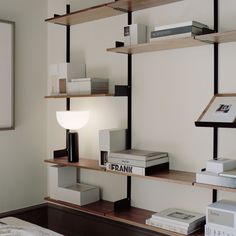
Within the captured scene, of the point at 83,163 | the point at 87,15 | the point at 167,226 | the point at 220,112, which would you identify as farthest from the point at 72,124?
the point at 220,112

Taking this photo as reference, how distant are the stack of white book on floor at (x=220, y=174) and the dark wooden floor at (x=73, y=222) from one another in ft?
1.65

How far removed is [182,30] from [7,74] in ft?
4.94

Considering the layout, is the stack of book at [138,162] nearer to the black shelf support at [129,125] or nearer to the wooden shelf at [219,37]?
the black shelf support at [129,125]

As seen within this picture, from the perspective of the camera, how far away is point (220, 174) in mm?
1959

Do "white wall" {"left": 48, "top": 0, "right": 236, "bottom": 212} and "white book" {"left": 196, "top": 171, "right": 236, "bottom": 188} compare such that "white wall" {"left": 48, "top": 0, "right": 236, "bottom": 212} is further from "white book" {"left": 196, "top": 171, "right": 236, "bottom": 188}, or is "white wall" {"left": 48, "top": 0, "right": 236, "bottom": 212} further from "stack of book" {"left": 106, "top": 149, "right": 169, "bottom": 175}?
"white book" {"left": 196, "top": 171, "right": 236, "bottom": 188}

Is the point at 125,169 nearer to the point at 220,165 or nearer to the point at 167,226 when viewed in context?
the point at 167,226

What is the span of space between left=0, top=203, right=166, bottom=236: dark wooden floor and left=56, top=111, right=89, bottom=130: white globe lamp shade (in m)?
0.62

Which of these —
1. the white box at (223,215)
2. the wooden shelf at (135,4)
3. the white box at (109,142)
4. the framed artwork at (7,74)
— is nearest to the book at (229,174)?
the white box at (223,215)

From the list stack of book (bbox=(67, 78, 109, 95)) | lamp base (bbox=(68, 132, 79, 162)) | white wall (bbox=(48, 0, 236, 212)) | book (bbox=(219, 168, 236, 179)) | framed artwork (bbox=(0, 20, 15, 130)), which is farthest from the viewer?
framed artwork (bbox=(0, 20, 15, 130))

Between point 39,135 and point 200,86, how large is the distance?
1.54m

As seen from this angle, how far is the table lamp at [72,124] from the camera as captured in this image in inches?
110

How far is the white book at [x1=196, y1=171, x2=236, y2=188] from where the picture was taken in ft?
6.33

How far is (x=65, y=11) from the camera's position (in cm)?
313

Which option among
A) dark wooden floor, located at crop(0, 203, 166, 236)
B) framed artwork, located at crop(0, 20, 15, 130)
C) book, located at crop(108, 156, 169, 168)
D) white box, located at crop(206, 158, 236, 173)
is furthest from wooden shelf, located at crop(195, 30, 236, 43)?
framed artwork, located at crop(0, 20, 15, 130)
